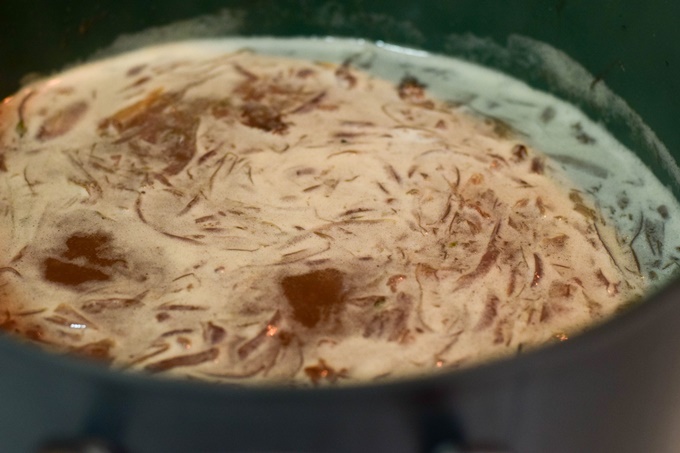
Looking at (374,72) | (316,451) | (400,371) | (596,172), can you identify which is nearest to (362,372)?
(400,371)

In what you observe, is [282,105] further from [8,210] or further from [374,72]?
[8,210]

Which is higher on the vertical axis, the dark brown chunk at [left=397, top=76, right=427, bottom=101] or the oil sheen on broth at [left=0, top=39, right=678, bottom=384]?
the dark brown chunk at [left=397, top=76, right=427, bottom=101]

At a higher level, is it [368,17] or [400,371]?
[368,17]

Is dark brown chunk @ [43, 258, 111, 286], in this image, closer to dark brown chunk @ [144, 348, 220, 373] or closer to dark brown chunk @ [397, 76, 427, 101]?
dark brown chunk @ [144, 348, 220, 373]

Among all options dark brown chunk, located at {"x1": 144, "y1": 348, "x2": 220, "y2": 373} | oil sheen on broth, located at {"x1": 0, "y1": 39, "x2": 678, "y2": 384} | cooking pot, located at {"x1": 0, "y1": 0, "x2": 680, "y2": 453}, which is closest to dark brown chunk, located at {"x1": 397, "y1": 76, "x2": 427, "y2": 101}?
oil sheen on broth, located at {"x1": 0, "y1": 39, "x2": 678, "y2": 384}

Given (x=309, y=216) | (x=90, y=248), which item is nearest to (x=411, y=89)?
(x=309, y=216)

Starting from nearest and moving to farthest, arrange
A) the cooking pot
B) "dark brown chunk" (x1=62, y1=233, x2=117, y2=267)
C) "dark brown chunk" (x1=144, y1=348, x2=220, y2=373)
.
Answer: the cooking pot → "dark brown chunk" (x1=144, y1=348, x2=220, y2=373) → "dark brown chunk" (x1=62, y1=233, x2=117, y2=267)

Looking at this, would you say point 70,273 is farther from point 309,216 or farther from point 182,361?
point 309,216

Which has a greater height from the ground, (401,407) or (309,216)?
(309,216)

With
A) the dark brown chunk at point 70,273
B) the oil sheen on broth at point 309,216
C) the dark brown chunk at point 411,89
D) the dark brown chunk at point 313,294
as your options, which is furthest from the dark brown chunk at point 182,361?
the dark brown chunk at point 411,89
